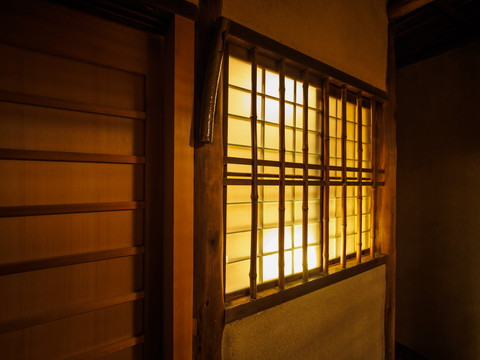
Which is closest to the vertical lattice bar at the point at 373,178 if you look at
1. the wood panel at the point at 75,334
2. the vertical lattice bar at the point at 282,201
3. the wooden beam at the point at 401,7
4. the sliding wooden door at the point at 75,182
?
the wooden beam at the point at 401,7

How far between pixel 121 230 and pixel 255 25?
1.82 metres

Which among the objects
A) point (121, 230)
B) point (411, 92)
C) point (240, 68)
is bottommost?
point (121, 230)

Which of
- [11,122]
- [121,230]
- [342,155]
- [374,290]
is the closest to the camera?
[11,122]

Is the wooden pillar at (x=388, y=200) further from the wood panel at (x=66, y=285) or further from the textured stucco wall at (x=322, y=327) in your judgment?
the wood panel at (x=66, y=285)

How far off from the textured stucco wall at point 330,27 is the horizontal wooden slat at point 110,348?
230 centimetres

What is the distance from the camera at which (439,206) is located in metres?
4.60

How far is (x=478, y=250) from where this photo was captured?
4105 millimetres

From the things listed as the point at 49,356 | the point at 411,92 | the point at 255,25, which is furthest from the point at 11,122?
the point at 411,92

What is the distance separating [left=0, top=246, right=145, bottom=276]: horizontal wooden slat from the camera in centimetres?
126

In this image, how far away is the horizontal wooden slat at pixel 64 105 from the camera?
1.27 metres

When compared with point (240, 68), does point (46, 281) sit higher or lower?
lower

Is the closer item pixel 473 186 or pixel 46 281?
pixel 46 281

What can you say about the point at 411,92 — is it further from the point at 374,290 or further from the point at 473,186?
the point at 374,290

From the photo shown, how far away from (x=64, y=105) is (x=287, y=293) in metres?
2.13
